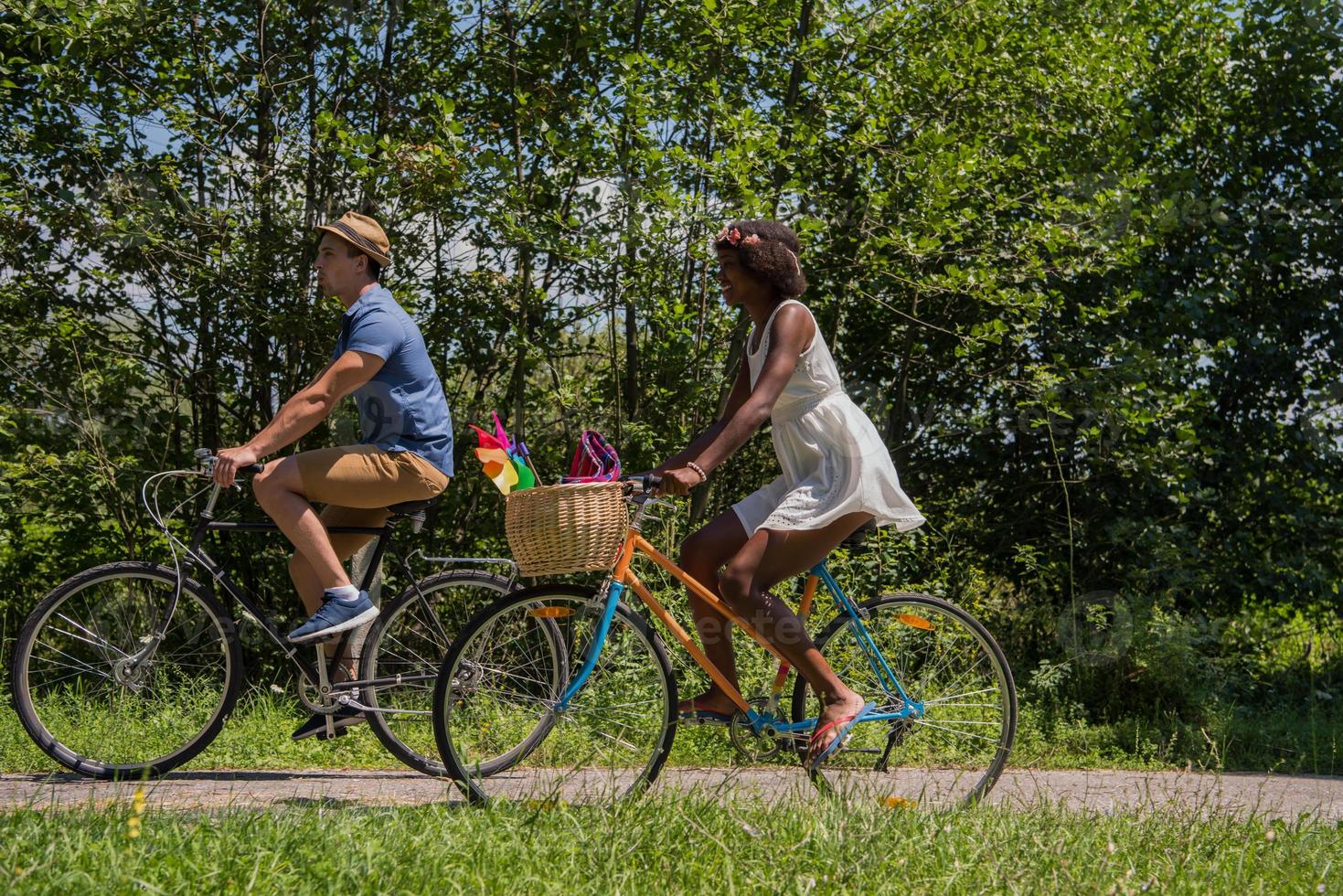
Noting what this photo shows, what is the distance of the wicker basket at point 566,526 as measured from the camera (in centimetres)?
399

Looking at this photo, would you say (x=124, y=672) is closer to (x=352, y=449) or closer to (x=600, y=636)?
(x=352, y=449)

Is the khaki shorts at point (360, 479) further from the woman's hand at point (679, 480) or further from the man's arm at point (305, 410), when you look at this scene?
the woman's hand at point (679, 480)

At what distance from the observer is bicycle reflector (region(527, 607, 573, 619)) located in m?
4.29

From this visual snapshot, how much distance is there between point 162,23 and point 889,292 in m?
4.24

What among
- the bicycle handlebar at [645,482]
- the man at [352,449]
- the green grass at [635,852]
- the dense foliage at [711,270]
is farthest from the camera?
the dense foliage at [711,270]

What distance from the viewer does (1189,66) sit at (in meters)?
9.16

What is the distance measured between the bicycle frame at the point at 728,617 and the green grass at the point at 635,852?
0.47 metres

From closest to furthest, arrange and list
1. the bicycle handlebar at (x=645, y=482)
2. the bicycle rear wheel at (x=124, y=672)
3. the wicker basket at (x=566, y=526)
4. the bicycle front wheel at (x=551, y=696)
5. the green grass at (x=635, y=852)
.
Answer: the green grass at (x=635, y=852) < the wicker basket at (x=566, y=526) < the bicycle handlebar at (x=645, y=482) < the bicycle front wheel at (x=551, y=696) < the bicycle rear wheel at (x=124, y=672)

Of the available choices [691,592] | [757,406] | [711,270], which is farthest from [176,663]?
[711,270]

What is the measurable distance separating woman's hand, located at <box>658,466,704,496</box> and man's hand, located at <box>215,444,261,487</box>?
1413 mm

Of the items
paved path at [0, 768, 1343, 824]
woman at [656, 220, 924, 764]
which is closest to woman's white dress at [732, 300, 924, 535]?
woman at [656, 220, 924, 764]

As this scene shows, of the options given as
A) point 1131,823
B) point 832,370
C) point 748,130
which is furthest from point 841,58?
point 1131,823

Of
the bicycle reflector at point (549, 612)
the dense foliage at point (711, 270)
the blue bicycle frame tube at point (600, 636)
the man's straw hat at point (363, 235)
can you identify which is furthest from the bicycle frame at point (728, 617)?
the dense foliage at point (711, 270)

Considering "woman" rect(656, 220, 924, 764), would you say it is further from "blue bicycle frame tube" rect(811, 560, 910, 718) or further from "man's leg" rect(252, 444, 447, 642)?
"man's leg" rect(252, 444, 447, 642)
